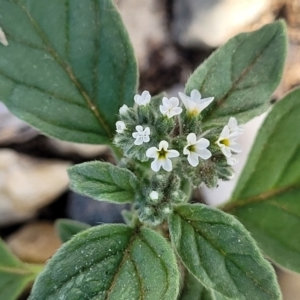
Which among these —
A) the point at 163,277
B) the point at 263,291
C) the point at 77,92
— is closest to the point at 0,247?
the point at 77,92

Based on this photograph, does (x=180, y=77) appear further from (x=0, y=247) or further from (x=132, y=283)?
(x=132, y=283)

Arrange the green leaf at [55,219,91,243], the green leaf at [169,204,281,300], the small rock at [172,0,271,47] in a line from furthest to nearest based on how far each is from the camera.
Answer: the small rock at [172,0,271,47] < the green leaf at [55,219,91,243] < the green leaf at [169,204,281,300]

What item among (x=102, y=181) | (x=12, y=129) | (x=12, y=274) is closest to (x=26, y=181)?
(x=12, y=129)

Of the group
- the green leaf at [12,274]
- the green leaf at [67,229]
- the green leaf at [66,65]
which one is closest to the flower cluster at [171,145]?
the green leaf at [66,65]

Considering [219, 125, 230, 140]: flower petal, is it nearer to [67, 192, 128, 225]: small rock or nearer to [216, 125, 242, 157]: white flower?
[216, 125, 242, 157]: white flower

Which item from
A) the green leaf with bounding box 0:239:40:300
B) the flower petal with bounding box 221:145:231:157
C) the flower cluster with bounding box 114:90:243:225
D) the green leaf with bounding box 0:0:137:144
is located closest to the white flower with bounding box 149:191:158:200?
the flower cluster with bounding box 114:90:243:225

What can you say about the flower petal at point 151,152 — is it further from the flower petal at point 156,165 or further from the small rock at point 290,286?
the small rock at point 290,286
